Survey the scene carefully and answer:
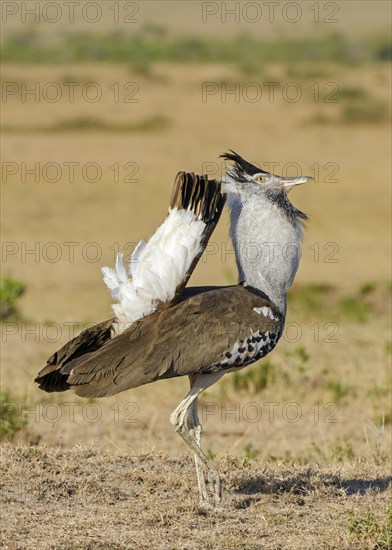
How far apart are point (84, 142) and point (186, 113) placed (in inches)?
190

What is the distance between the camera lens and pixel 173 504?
5238 millimetres

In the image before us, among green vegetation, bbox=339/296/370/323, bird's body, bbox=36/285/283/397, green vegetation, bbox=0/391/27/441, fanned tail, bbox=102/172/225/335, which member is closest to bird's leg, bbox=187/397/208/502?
bird's body, bbox=36/285/283/397

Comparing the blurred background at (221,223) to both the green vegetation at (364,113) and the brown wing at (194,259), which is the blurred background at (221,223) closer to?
the green vegetation at (364,113)

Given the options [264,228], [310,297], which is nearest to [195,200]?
[264,228]

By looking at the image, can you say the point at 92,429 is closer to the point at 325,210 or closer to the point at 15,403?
the point at 15,403

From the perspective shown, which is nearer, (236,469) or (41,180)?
(236,469)

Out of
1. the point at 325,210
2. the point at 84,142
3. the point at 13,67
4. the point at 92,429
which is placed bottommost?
the point at 92,429

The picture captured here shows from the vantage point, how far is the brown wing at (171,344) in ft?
16.3

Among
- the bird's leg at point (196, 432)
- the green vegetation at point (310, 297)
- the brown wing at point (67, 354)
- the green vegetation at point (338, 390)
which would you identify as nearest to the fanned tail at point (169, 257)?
the brown wing at point (67, 354)

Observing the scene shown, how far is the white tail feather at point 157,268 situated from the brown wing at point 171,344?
0.30 feet

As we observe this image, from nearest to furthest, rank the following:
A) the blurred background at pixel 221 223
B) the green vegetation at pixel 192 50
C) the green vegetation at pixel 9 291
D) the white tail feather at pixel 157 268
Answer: the white tail feather at pixel 157 268
the blurred background at pixel 221 223
the green vegetation at pixel 9 291
the green vegetation at pixel 192 50

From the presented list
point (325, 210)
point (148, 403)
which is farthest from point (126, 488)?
point (325, 210)

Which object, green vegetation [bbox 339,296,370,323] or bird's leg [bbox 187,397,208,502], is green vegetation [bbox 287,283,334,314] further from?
bird's leg [bbox 187,397,208,502]

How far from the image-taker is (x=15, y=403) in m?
7.65
